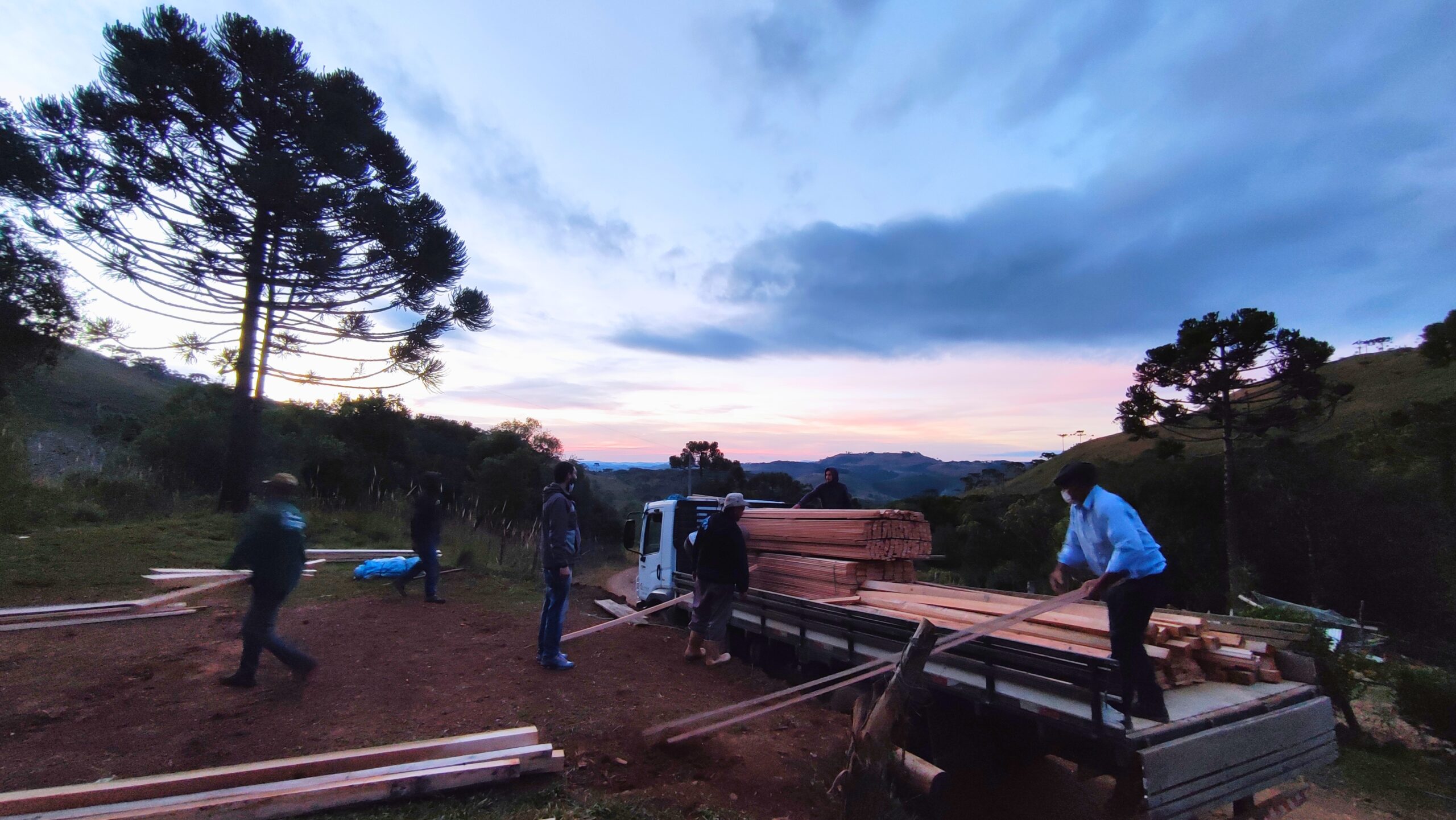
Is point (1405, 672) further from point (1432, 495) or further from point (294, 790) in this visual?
point (1432, 495)

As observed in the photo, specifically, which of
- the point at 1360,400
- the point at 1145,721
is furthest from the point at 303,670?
the point at 1360,400

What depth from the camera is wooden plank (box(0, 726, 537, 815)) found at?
341 centimetres

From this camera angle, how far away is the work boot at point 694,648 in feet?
24.7

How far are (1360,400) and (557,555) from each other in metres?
51.3

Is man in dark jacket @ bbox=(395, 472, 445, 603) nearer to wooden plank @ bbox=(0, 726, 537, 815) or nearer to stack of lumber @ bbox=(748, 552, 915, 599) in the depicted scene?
stack of lumber @ bbox=(748, 552, 915, 599)

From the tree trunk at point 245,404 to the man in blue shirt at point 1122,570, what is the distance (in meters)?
18.1

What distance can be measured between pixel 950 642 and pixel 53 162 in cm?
1959

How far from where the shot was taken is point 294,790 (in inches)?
142

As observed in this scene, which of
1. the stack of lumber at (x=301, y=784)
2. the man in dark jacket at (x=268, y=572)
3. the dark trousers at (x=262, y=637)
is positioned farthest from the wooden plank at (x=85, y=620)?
the stack of lumber at (x=301, y=784)

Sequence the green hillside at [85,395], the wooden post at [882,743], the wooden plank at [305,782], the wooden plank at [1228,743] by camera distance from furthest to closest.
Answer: the green hillside at [85,395]
the wooden post at [882,743]
the wooden plank at [305,782]
the wooden plank at [1228,743]

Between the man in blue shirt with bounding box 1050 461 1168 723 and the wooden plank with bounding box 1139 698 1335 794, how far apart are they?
0.61 ft

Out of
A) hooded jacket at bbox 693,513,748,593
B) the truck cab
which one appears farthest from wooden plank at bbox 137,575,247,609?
hooded jacket at bbox 693,513,748,593

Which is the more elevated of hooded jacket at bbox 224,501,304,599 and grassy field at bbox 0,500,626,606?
hooded jacket at bbox 224,501,304,599

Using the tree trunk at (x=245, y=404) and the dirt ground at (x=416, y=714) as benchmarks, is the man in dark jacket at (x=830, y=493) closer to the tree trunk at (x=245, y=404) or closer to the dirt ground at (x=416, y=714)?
the dirt ground at (x=416, y=714)
